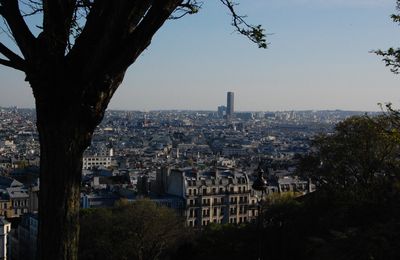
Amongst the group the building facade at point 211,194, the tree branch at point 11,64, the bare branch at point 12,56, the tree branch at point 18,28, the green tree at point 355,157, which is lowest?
the building facade at point 211,194

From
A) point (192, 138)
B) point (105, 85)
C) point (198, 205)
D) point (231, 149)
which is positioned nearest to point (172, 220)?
point (198, 205)

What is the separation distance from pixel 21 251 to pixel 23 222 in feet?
6.20

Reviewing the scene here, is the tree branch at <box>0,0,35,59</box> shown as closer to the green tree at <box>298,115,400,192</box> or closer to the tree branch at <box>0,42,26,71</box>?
the tree branch at <box>0,42,26,71</box>

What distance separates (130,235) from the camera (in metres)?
24.8

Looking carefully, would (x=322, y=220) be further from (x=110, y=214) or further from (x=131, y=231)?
(x=110, y=214)

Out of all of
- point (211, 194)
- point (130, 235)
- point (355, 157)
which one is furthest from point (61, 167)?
point (211, 194)

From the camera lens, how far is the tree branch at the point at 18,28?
10.9 feet

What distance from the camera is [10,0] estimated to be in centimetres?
334

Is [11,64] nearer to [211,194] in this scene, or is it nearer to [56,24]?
[56,24]

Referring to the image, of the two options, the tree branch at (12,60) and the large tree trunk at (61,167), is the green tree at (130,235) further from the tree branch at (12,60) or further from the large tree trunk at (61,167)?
the tree branch at (12,60)

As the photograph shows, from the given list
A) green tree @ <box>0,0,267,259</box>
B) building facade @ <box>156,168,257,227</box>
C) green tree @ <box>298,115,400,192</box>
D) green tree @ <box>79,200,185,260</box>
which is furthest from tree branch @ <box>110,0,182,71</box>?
building facade @ <box>156,168,257,227</box>

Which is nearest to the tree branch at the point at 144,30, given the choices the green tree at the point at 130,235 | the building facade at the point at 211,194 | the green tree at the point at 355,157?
the green tree at the point at 355,157

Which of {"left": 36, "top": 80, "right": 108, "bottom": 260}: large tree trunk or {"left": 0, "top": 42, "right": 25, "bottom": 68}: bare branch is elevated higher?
{"left": 0, "top": 42, "right": 25, "bottom": 68}: bare branch

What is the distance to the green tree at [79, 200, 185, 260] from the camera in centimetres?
2456
